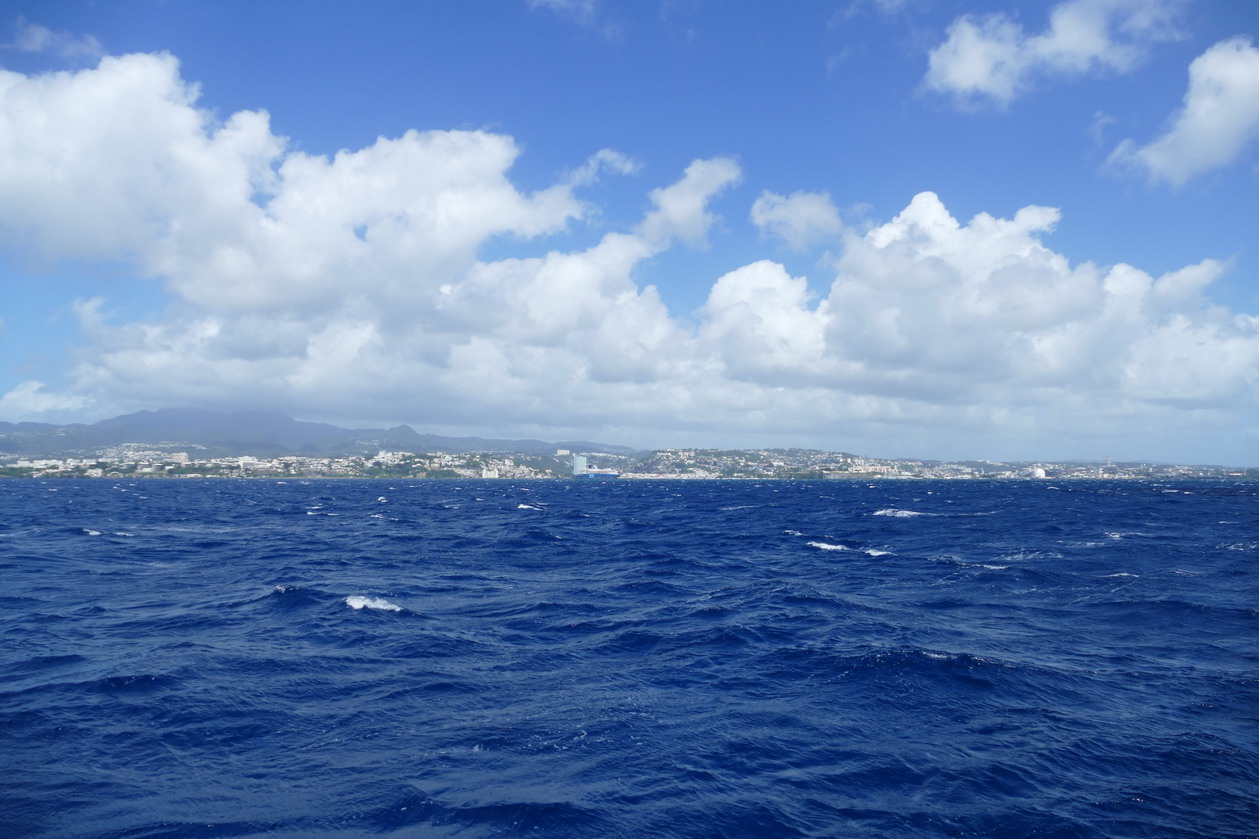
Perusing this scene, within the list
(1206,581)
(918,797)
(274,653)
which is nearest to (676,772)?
(918,797)

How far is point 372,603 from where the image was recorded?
108 ft

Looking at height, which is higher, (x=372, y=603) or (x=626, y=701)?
(x=626, y=701)

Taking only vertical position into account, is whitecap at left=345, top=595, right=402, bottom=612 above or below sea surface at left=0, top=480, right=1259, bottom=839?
below

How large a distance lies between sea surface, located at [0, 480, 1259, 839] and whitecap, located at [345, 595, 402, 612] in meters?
0.29

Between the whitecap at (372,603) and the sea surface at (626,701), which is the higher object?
the sea surface at (626,701)

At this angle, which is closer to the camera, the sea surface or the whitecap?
the sea surface

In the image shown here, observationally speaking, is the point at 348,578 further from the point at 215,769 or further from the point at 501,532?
the point at 501,532

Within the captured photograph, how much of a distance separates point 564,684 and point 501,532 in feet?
167

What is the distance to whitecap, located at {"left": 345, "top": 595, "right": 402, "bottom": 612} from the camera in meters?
31.9

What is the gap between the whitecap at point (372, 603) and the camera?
31.9m

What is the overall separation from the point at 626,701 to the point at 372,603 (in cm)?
1730

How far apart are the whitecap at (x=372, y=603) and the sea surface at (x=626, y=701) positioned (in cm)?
29

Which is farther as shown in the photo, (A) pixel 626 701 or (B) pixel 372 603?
(B) pixel 372 603

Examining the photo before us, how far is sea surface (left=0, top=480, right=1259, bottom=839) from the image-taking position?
45.3ft
